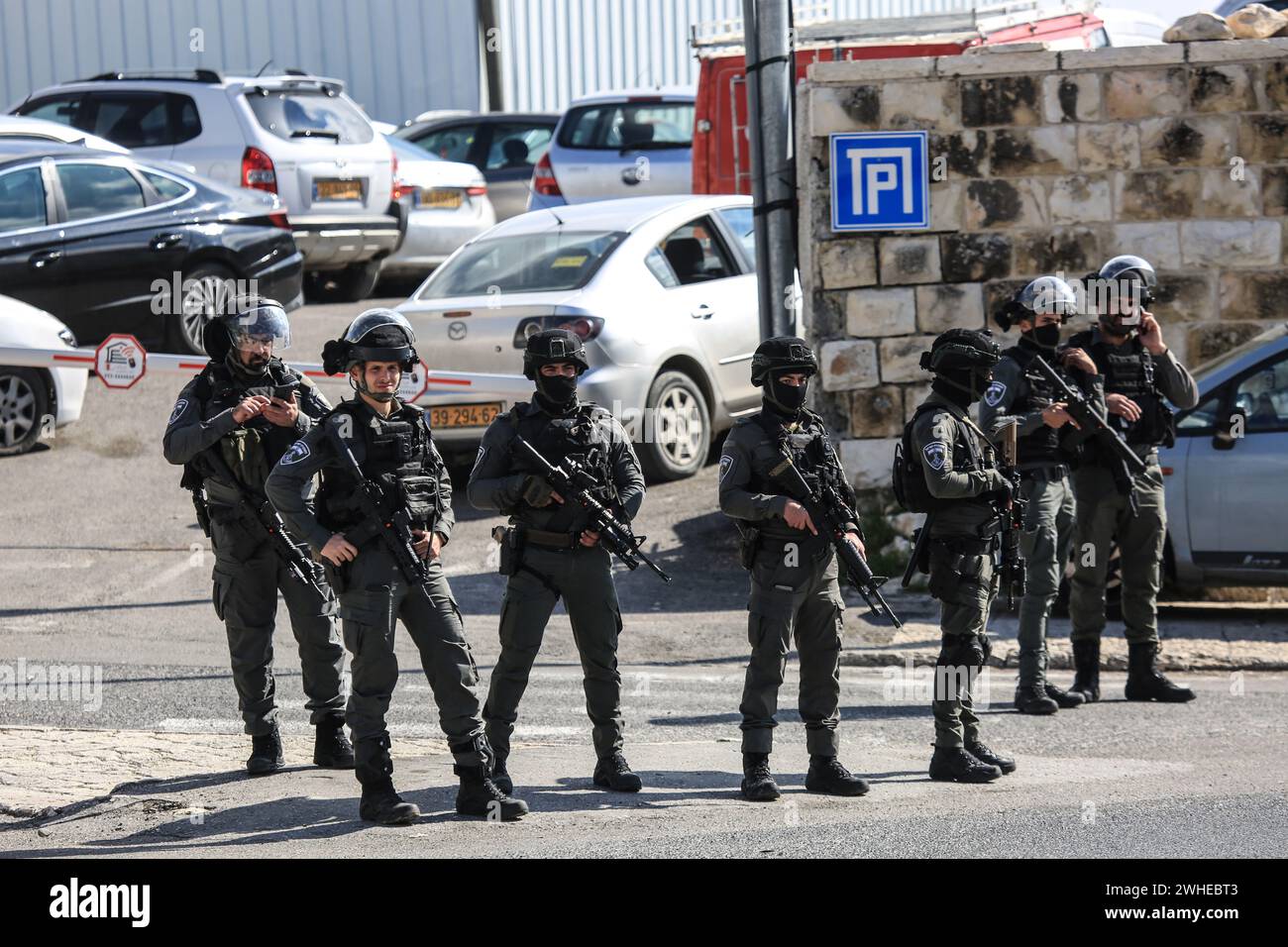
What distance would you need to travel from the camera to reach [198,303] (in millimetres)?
14297

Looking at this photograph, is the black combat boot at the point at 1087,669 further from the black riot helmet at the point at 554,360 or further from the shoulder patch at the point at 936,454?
the black riot helmet at the point at 554,360

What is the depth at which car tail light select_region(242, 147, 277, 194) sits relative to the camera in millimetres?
16266

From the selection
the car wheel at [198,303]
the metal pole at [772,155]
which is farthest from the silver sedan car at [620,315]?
the car wheel at [198,303]

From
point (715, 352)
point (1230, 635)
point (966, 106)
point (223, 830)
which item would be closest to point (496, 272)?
point (715, 352)

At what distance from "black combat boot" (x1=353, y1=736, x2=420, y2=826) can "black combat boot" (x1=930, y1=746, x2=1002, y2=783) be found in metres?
2.12

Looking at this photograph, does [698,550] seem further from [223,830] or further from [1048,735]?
[223,830]

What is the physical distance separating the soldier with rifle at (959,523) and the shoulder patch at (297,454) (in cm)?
237

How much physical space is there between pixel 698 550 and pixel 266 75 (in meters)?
7.97

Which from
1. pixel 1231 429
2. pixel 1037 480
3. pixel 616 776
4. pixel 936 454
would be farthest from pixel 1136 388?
pixel 616 776

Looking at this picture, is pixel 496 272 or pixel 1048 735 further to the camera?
pixel 496 272

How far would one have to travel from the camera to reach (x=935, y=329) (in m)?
11.4

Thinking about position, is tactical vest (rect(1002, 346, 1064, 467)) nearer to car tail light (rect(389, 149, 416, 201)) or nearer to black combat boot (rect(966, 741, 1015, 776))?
black combat boot (rect(966, 741, 1015, 776))

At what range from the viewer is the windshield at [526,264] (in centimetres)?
1212

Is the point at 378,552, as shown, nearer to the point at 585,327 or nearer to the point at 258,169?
the point at 585,327
